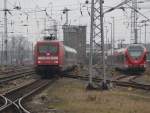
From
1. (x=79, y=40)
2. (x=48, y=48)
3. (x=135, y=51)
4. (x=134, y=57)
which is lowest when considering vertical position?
(x=134, y=57)

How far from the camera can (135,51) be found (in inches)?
1934

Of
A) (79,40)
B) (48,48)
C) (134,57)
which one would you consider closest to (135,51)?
(134,57)

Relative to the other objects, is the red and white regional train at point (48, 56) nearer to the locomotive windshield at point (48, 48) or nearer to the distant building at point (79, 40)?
the locomotive windshield at point (48, 48)

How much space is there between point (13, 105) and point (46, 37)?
23.1 m

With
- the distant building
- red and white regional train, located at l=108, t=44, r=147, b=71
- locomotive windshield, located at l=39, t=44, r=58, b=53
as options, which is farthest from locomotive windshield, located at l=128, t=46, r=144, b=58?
the distant building

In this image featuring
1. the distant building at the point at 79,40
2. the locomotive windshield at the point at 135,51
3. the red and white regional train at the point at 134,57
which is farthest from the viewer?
the distant building at the point at 79,40

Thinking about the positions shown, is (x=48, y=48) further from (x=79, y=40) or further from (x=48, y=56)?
(x=79, y=40)

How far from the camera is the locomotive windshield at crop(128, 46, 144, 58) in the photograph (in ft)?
161

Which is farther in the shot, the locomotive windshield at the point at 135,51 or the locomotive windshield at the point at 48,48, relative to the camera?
the locomotive windshield at the point at 135,51

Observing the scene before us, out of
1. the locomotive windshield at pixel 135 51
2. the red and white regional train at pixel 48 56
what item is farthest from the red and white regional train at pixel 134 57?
the red and white regional train at pixel 48 56

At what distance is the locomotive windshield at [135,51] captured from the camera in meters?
49.0

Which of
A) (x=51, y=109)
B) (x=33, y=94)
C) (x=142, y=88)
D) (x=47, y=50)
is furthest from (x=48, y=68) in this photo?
(x=51, y=109)

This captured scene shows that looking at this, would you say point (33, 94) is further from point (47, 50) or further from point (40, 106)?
point (47, 50)

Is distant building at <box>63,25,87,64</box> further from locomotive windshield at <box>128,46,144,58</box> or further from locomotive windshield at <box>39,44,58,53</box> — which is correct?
locomotive windshield at <box>39,44,58,53</box>
